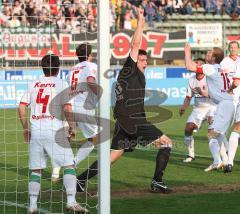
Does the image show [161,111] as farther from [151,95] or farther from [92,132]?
[92,132]

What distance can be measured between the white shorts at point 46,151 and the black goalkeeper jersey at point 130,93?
5.57 feet

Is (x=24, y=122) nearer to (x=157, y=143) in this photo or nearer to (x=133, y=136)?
(x=133, y=136)

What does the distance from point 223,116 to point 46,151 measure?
4100 mm

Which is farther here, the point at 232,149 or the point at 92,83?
the point at 232,149

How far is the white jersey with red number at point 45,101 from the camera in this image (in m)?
9.64

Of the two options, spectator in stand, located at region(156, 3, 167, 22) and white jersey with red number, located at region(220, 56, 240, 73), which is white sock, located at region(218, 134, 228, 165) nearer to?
white jersey with red number, located at region(220, 56, 240, 73)

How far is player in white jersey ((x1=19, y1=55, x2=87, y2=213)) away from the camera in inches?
377

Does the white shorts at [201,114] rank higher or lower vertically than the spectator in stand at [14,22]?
lower

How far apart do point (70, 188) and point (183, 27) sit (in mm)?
24102

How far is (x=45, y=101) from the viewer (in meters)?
9.66

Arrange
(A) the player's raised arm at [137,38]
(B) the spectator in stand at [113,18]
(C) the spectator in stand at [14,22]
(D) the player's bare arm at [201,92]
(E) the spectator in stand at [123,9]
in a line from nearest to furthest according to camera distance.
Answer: (A) the player's raised arm at [137,38] < (D) the player's bare arm at [201,92] < (C) the spectator in stand at [14,22] < (B) the spectator in stand at [113,18] < (E) the spectator in stand at [123,9]

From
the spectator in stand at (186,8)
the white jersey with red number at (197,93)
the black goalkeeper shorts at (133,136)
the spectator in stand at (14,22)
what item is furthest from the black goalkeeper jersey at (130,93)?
the spectator in stand at (186,8)

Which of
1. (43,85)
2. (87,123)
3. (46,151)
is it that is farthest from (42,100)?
(87,123)

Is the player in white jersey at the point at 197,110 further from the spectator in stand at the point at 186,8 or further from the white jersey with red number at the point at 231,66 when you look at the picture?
the spectator in stand at the point at 186,8
